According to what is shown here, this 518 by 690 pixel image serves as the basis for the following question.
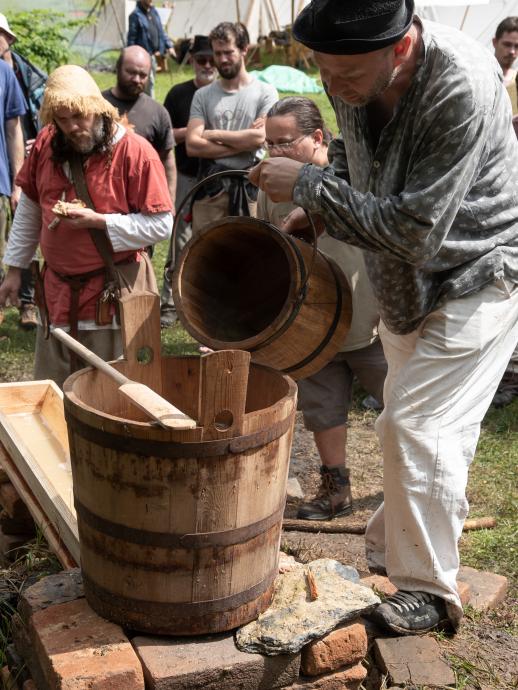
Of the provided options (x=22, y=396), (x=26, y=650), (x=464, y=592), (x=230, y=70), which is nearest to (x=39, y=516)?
(x=26, y=650)

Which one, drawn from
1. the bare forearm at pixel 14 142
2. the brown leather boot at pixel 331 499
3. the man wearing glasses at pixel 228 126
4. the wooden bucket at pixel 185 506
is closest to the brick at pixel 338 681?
the wooden bucket at pixel 185 506

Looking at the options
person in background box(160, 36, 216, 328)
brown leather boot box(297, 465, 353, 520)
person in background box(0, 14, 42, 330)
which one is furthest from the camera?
person in background box(160, 36, 216, 328)

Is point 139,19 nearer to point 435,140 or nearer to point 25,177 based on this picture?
point 25,177

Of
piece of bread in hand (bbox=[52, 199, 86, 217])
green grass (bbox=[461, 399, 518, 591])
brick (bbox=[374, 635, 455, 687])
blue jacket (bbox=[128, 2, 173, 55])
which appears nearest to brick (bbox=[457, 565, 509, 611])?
green grass (bbox=[461, 399, 518, 591])

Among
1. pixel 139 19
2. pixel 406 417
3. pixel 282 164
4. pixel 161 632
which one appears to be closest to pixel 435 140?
pixel 282 164

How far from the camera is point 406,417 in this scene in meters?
3.05

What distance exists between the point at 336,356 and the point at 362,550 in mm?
930

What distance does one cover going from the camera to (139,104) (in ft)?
23.2

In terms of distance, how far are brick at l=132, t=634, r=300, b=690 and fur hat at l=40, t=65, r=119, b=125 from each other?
252 centimetres

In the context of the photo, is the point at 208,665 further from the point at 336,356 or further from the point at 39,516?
the point at 336,356

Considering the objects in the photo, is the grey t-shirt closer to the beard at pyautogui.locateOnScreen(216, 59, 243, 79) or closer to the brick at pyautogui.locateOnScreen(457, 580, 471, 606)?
the beard at pyautogui.locateOnScreen(216, 59, 243, 79)

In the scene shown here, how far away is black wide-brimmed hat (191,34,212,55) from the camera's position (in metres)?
8.04

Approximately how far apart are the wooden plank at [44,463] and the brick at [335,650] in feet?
3.28

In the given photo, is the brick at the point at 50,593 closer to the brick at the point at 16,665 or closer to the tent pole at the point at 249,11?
A: the brick at the point at 16,665
